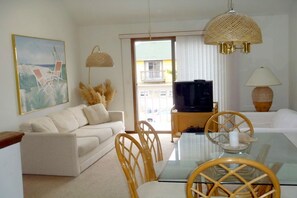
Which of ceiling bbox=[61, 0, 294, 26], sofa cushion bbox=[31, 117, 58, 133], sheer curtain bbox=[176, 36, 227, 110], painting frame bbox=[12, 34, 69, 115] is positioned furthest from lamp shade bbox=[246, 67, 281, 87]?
painting frame bbox=[12, 34, 69, 115]

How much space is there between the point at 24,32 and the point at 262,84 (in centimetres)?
380

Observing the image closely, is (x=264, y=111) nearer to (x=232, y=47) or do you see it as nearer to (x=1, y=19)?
(x=232, y=47)

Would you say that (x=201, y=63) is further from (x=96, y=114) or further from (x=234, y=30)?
(x=234, y=30)

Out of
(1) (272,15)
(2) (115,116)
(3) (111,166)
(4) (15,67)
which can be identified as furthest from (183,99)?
(4) (15,67)

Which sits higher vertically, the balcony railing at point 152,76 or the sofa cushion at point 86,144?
the balcony railing at point 152,76

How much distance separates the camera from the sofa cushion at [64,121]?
493 cm

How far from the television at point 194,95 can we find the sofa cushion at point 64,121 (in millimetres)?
1877

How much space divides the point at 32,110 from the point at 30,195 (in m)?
1.69

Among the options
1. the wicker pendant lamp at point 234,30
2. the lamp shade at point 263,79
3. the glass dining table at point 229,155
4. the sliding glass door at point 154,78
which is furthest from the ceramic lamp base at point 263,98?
the wicker pendant lamp at point 234,30

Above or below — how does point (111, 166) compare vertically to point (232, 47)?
below

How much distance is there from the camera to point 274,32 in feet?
19.8

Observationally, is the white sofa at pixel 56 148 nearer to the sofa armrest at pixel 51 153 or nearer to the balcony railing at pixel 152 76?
the sofa armrest at pixel 51 153

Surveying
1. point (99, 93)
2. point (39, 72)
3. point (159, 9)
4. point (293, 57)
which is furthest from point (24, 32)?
point (293, 57)

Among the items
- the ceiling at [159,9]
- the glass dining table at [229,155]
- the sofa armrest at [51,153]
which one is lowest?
the sofa armrest at [51,153]
